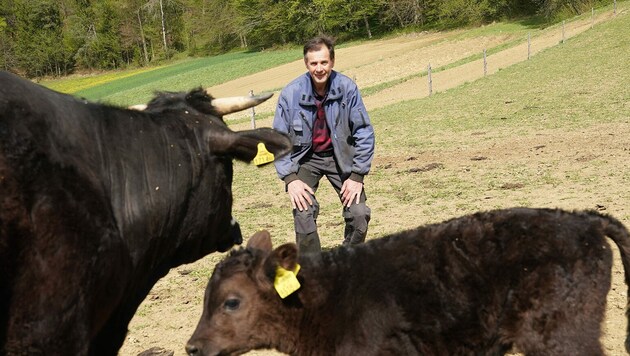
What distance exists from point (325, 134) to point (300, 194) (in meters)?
0.63

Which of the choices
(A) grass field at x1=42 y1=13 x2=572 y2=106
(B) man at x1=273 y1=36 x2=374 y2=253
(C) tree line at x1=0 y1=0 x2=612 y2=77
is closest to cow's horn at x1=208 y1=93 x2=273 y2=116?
(B) man at x1=273 y1=36 x2=374 y2=253

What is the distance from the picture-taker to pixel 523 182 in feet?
34.4

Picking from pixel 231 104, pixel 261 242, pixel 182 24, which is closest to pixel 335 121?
pixel 261 242

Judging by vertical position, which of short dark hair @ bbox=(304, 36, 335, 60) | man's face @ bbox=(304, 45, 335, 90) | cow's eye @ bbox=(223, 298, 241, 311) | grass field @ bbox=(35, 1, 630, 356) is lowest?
grass field @ bbox=(35, 1, 630, 356)

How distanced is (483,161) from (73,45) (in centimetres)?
9028

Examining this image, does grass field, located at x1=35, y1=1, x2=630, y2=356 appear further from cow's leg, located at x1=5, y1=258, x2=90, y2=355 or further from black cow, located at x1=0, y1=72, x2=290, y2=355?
cow's leg, located at x1=5, y1=258, x2=90, y2=355

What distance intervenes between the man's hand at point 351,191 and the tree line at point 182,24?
5611 centimetres

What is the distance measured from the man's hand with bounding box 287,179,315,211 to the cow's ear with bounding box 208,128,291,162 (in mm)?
1348

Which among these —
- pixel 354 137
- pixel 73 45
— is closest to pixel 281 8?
pixel 73 45

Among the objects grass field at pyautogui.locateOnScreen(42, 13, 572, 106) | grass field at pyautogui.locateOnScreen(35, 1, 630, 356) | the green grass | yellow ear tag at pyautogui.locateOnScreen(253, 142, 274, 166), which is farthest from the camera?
the green grass

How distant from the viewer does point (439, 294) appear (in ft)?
13.6

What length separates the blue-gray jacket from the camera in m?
5.78

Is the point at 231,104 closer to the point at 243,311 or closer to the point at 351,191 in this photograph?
the point at 243,311

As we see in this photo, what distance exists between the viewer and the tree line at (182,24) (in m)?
71.6
